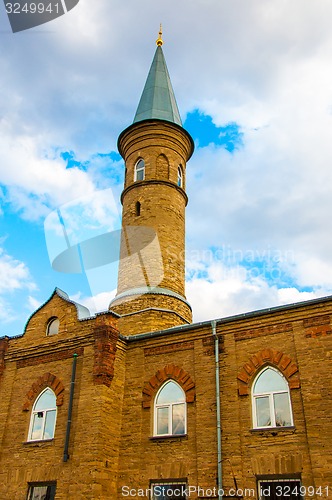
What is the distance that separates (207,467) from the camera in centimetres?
1302

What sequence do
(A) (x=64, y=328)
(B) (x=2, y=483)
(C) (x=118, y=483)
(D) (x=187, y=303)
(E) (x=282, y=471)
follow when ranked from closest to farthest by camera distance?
(E) (x=282, y=471)
(C) (x=118, y=483)
(B) (x=2, y=483)
(A) (x=64, y=328)
(D) (x=187, y=303)

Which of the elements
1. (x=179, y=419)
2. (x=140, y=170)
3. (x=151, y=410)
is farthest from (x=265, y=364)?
(x=140, y=170)

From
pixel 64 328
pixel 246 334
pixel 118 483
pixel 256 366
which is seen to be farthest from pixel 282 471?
pixel 64 328

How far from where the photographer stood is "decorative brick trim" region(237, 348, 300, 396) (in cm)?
1297

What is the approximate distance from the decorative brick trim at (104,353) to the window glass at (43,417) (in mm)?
2105

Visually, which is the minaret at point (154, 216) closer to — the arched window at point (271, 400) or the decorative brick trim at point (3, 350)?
the decorative brick trim at point (3, 350)

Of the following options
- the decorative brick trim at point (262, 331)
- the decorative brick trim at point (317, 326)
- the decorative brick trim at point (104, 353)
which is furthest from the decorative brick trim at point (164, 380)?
the decorative brick trim at point (317, 326)

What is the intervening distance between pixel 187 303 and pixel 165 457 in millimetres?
7062

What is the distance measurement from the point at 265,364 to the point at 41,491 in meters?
7.63

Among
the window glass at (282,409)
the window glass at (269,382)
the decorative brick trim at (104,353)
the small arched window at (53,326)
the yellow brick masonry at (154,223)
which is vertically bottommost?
the window glass at (282,409)

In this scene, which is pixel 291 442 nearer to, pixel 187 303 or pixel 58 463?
pixel 58 463

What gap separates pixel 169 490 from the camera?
13.5 metres

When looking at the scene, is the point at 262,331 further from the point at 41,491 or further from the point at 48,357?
the point at 41,491

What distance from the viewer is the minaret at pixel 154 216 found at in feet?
61.6
